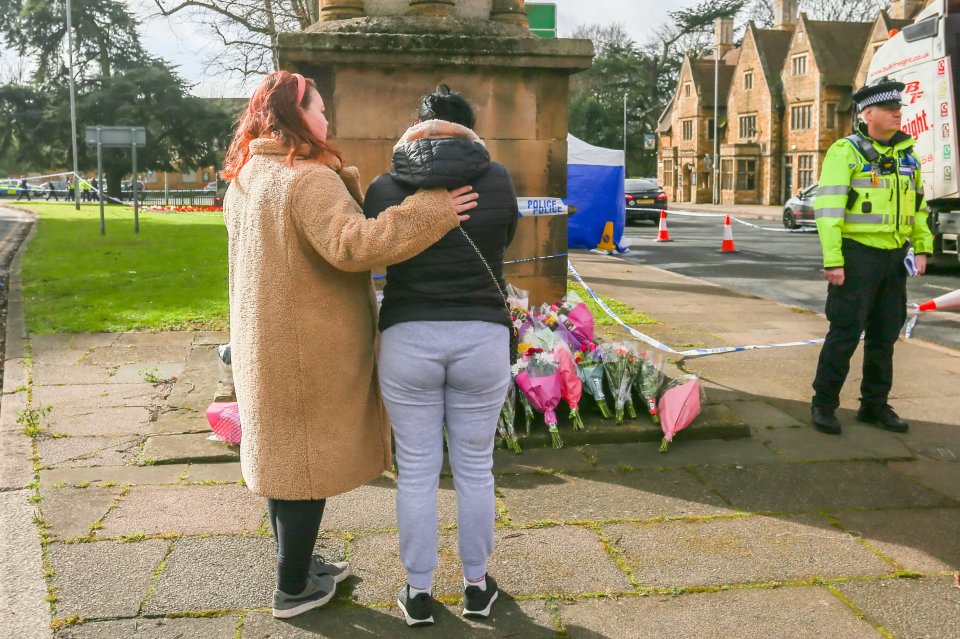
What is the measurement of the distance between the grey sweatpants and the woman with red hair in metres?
0.17

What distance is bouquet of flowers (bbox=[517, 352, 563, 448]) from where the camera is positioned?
16.8 feet

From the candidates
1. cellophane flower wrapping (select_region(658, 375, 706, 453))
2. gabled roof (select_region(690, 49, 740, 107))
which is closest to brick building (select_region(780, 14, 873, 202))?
gabled roof (select_region(690, 49, 740, 107))

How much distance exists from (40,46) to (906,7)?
48.6 meters

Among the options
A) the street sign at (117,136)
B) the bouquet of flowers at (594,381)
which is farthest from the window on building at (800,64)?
the bouquet of flowers at (594,381)

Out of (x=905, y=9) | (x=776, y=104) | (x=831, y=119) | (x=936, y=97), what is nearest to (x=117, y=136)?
(x=936, y=97)

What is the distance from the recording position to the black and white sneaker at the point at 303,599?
326 centimetres

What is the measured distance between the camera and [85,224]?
27.2 meters

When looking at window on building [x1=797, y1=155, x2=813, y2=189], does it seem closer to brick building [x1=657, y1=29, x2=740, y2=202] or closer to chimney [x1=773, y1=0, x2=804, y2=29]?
brick building [x1=657, y1=29, x2=740, y2=202]

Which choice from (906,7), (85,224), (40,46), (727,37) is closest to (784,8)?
(727,37)

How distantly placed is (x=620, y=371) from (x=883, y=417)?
163 cm

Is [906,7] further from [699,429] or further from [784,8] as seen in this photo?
[699,429]

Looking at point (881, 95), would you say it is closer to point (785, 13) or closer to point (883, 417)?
point (883, 417)

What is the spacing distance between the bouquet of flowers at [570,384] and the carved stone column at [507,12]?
8.92ft

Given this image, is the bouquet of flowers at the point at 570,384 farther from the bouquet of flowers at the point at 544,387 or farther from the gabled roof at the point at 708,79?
the gabled roof at the point at 708,79
